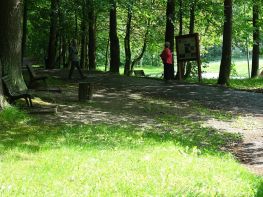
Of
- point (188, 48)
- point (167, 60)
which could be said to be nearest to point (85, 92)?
point (167, 60)

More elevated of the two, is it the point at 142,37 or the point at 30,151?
the point at 142,37

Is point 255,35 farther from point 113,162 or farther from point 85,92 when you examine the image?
point 113,162

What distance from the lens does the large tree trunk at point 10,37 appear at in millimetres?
13555

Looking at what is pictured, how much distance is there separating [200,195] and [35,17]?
31.8m

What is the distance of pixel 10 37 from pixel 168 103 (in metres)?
5.75

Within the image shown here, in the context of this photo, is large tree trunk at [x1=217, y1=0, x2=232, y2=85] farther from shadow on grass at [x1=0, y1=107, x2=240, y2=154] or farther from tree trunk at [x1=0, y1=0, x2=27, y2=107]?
tree trunk at [x1=0, y1=0, x2=27, y2=107]

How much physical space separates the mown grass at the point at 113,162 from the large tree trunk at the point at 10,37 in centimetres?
209

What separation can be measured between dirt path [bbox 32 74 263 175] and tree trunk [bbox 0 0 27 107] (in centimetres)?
178

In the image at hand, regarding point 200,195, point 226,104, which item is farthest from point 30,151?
point 226,104

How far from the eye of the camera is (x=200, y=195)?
6.15m

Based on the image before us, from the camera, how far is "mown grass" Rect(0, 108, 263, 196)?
642cm

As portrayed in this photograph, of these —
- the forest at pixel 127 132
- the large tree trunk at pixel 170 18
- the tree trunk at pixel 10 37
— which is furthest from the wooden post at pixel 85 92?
the large tree trunk at pixel 170 18

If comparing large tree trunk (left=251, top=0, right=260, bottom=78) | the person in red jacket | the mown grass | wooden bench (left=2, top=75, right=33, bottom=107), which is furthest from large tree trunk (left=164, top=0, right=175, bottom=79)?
the mown grass

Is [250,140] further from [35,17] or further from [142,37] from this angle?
[142,37]
